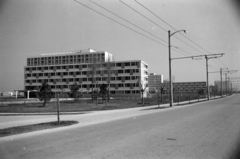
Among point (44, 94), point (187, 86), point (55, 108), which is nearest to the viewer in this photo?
point (55, 108)

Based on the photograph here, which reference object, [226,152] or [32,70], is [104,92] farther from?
[32,70]

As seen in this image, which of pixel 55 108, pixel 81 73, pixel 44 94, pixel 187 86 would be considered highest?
pixel 81 73

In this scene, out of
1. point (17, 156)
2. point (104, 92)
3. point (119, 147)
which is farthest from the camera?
point (104, 92)

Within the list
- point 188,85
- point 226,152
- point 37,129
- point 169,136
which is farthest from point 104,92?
point 188,85

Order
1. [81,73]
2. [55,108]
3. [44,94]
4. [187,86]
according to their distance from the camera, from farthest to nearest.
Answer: [187,86] < [81,73] < [44,94] < [55,108]

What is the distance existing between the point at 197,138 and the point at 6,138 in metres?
8.02

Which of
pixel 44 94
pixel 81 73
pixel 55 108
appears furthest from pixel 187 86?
pixel 55 108

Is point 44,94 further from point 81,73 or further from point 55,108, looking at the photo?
point 81,73

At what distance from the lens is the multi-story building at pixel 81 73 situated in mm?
83500

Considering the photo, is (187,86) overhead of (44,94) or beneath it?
overhead

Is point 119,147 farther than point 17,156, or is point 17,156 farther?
point 119,147

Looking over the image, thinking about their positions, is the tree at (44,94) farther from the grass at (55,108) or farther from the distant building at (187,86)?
the distant building at (187,86)

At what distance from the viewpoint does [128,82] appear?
275 feet

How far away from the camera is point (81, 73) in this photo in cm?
8975
